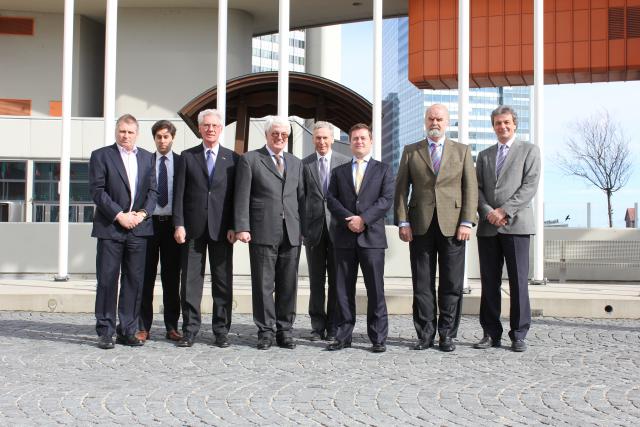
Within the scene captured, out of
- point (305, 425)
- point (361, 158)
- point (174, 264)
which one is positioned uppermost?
point (361, 158)

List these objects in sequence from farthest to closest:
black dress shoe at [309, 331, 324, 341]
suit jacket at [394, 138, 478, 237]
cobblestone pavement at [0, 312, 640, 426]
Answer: black dress shoe at [309, 331, 324, 341], suit jacket at [394, 138, 478, 237], cobblestone pavement at [0, 312, 640, 426]

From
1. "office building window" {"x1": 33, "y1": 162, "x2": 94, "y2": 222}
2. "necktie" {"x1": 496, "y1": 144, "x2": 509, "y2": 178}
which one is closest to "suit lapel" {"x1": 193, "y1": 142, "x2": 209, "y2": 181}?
"necktie" {"x1": 496, "y1": 144, "x2": 509, "y2": 178}

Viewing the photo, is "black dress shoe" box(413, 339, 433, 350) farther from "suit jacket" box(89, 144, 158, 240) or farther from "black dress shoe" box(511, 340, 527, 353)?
"suit jacket" box(89, 144, 158, 240)

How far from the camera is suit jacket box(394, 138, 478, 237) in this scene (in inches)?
258

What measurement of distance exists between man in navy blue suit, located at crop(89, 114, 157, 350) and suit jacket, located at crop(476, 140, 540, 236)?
10.4ft

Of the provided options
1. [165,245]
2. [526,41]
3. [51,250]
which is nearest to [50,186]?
[51,250]

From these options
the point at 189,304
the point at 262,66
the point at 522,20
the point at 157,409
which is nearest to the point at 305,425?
the point at 157,409

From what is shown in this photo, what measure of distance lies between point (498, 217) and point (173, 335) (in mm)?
3292

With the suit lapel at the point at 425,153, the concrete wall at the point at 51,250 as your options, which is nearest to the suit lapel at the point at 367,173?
the suit lapel at the point at 425,153

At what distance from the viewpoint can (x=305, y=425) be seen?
398 centimetres

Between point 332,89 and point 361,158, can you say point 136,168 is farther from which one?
point 332,89

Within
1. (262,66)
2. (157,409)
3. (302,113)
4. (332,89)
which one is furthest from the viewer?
(262,66)

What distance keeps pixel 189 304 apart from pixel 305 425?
3.05 metres

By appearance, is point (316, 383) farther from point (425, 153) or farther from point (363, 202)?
point (425, 153)
